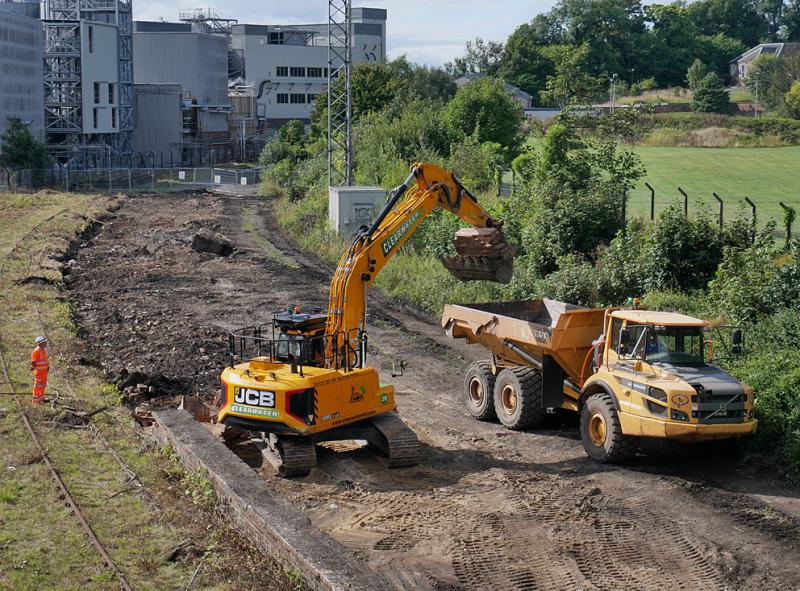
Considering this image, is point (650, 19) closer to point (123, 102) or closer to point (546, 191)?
point (123, 102)

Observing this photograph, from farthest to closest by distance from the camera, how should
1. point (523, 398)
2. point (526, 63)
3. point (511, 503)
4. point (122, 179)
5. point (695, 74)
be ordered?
point (526, 63)
point (695, 74)
point (122, 179)
point (523, 398)
point (511, 503)

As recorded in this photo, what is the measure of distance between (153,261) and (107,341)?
13268mm

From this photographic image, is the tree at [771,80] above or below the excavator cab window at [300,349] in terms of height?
above

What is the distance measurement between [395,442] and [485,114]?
119 ft

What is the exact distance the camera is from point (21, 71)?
2719 inches

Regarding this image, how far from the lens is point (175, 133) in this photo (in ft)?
286

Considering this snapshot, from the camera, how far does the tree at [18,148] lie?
6538 centimetres

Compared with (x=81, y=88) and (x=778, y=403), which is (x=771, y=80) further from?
(x=778, y=403)

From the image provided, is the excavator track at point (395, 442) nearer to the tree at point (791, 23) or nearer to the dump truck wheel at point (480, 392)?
the dump truck wheel at point (480, 392)

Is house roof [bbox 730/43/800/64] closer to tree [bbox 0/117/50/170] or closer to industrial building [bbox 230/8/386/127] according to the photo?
industrial building [bbox 230/8/386/127]

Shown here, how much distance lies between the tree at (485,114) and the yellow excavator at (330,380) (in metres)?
33.0

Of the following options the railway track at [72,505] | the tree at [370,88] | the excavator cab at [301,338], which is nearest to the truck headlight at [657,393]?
the excavator cab at [301,338]

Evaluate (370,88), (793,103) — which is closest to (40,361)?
(370,88)

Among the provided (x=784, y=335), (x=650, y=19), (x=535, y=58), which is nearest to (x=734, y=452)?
(x=784, y=335)
